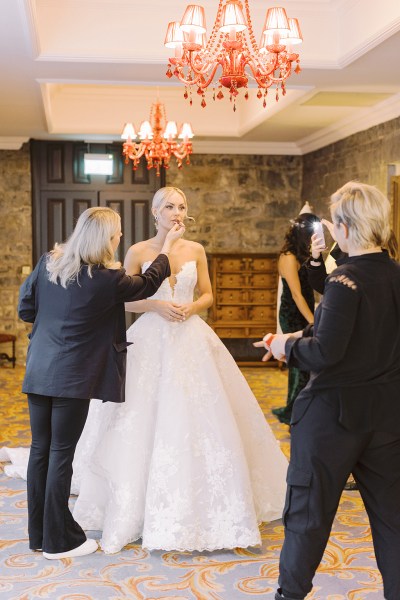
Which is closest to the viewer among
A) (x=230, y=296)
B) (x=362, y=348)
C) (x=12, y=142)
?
(x=362, y=348)

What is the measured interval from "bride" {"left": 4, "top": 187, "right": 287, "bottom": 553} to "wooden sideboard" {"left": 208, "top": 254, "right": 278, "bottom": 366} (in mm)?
5459

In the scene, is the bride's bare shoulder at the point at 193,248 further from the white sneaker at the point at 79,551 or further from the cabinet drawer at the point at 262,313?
the cabinet drawer at the point at 262,313

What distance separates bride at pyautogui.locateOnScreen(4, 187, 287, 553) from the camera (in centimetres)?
357

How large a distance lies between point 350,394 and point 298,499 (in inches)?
15.7

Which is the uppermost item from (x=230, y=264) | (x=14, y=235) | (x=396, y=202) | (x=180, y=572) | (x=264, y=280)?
(x=396, y=202)

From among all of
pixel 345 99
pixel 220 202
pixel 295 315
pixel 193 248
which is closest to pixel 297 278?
pixel 295 315

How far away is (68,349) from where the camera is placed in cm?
333

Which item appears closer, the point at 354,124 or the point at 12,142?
the point at 354,124

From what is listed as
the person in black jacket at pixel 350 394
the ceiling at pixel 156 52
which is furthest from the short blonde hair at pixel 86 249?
the ceiling at pixel 156 52

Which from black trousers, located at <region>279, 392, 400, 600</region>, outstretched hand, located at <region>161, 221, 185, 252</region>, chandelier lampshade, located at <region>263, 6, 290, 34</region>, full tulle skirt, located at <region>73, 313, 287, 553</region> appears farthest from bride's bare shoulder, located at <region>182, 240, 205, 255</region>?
black trousers, located at <region>279, 392, 400, 600</region>

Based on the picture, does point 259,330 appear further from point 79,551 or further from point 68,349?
point 68,349

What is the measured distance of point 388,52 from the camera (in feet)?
16.7

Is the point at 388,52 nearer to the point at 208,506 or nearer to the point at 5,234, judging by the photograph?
the point at 208,506

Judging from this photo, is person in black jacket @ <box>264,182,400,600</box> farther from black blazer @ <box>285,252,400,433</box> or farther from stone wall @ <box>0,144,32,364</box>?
stone wall @ <box>0,144,32,364</box>
